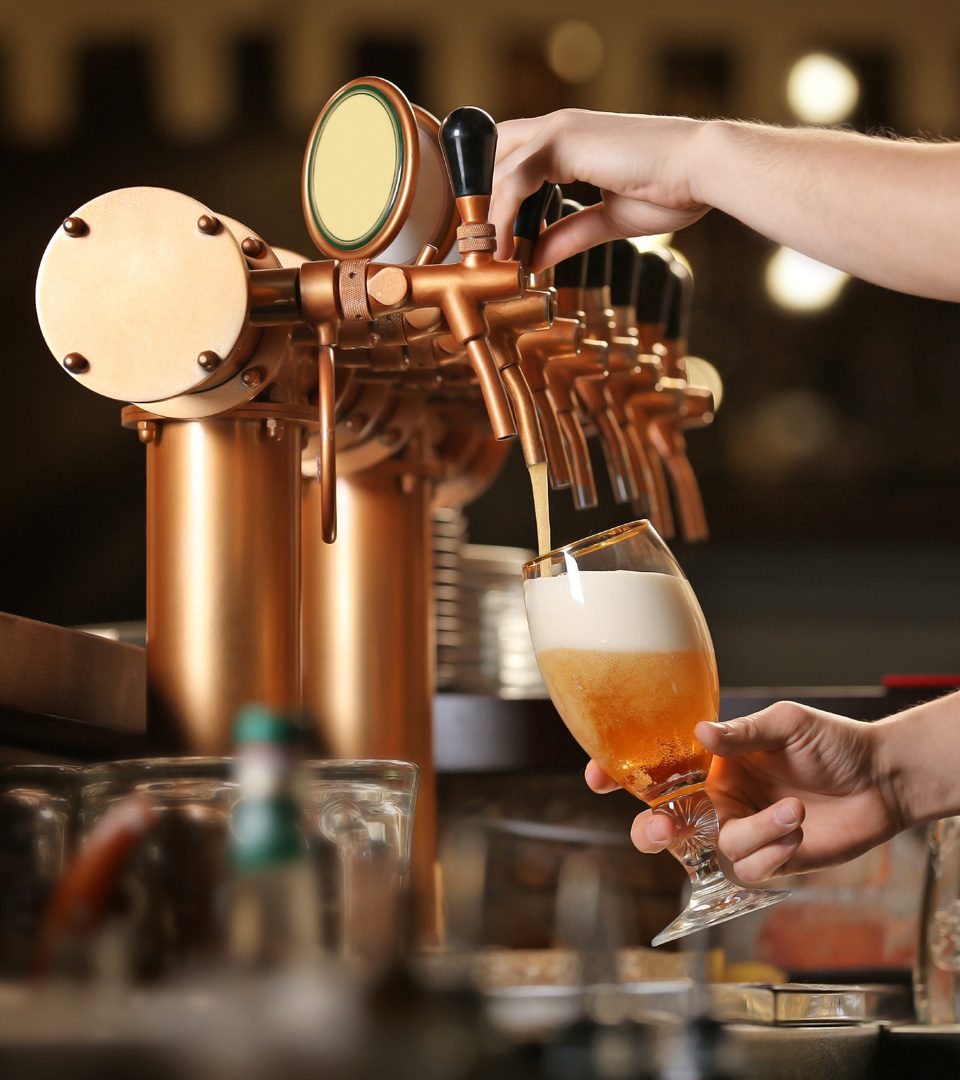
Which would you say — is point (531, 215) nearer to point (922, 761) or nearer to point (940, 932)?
point (922, 761)

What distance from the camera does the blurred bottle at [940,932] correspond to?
1.16m

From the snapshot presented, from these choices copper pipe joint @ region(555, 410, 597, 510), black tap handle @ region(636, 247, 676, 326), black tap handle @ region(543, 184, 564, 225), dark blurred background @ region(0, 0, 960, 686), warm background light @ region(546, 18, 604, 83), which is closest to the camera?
black tap handle @ region(543, 184, 564, 225)

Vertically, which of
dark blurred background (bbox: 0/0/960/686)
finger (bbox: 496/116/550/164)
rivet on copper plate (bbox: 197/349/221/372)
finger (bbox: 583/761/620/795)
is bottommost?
finger (bbox: 583/761/620/795)

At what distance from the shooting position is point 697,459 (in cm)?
414

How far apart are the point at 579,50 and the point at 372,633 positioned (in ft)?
10.5

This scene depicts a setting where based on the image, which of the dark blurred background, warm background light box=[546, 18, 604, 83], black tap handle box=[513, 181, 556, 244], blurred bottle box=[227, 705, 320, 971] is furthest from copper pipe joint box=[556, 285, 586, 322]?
warm background light box=[546, 18, 604, 83]

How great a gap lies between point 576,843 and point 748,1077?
0.82 m

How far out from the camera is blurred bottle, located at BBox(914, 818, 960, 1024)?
1.16 m

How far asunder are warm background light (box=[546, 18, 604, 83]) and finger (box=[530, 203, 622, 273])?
10.4 feet

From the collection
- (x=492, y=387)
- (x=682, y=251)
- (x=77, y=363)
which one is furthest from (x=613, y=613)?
(x=682, y=251)

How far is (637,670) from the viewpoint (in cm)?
91

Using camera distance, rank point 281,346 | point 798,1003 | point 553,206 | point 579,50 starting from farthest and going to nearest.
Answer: point 579,50 → point 553,206 → point 281,346 → point 798,1003

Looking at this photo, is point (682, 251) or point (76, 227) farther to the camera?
point (682, 251)

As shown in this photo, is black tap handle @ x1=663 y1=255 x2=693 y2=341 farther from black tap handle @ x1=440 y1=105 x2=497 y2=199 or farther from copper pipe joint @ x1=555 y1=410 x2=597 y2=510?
black tap handle @ x1=440 y1=105 x2=497 y2=199
